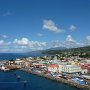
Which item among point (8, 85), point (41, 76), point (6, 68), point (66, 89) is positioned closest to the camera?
point (66, 89)

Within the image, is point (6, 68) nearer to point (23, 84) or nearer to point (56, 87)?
point (23, 84)

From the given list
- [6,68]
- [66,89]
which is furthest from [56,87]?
[6,68]

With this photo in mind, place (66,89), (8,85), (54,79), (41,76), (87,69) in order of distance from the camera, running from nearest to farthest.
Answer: (66,89) < (8,85) < (54,79) < (41,76) < (87,69)

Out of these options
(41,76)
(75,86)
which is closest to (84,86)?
(75,86)

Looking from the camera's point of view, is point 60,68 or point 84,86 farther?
point 60,68

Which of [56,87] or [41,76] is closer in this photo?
[56,87]

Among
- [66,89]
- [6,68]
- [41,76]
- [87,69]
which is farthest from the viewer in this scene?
[6,68]

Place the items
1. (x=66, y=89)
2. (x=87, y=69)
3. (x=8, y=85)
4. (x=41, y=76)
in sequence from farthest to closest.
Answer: (x=87, y=69) → (x=41, y=76) → (x=8, y=85) → (x=66, y=89)

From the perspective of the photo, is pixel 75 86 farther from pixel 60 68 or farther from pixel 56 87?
pixel 60 68
